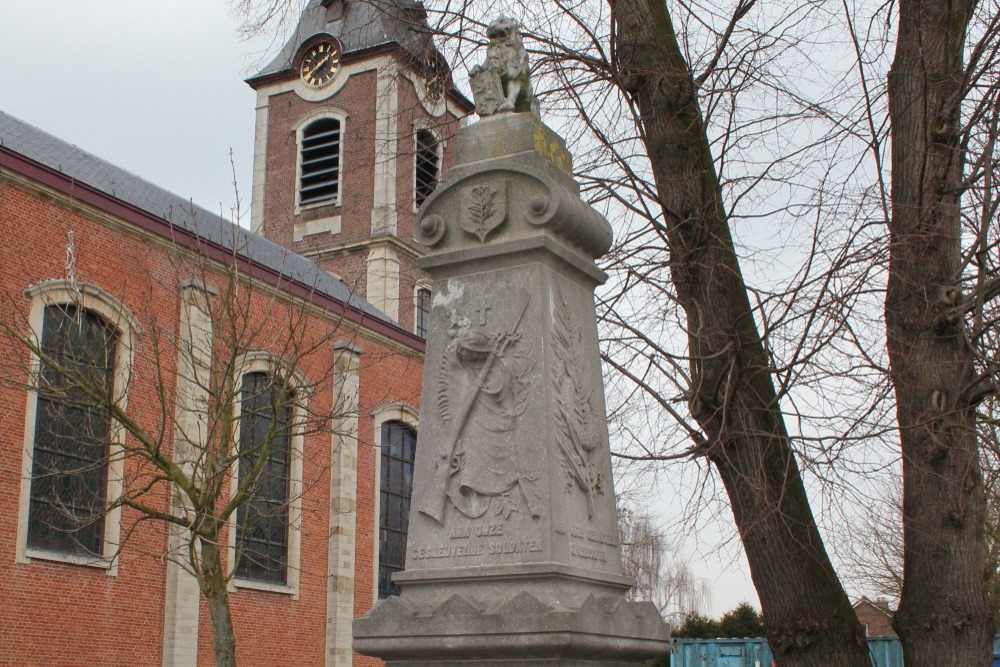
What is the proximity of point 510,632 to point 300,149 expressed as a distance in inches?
1244

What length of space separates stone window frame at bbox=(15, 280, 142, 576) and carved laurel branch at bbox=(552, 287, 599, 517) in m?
11.2

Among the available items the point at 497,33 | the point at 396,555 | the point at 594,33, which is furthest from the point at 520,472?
the point at 396,555

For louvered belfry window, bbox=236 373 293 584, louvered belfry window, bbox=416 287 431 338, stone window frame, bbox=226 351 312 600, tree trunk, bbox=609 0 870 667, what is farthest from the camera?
louvered belfry window, bbox=416 287 431 338

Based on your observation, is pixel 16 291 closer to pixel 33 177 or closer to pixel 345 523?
pixel 33 177

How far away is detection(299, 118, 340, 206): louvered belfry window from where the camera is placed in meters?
34.0

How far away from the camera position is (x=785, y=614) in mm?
7918

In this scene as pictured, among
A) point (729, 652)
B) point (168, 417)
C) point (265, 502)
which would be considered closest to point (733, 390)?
point (168, 417)

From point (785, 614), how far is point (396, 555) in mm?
18017

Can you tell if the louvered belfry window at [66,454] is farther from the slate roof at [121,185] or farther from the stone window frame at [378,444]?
the stone window frame at [378,444]

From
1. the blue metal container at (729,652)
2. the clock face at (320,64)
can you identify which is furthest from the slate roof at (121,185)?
the clock face at (320,64)

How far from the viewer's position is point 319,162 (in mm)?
34375

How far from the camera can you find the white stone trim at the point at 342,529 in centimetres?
2248

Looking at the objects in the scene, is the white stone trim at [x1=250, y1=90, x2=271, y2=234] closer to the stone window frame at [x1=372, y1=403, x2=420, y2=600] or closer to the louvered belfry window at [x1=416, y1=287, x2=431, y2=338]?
the louvered belfry window at [x1=416, y1=287, x2=431, y2=338]

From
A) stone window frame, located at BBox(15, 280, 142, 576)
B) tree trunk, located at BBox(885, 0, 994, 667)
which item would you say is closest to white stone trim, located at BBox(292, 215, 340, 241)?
stone window frame, located at BBox(15, 280, 142, 576)
